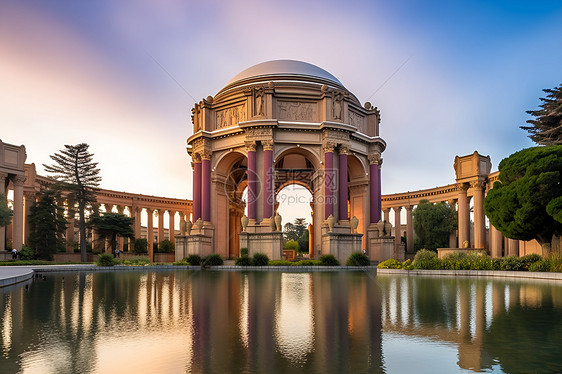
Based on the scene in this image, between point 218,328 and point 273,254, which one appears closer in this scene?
point 218,328

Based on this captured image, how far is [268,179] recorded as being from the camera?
120 ft

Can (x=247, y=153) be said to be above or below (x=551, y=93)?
below

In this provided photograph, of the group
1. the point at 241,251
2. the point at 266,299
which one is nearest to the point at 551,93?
the point at 241,251

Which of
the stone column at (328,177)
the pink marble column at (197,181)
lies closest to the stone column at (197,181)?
the pink marble column at (197,181)

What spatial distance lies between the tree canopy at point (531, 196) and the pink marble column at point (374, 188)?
15314 mm

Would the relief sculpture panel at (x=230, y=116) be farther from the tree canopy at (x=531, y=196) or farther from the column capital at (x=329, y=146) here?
the tree canopy at (x=531, y=196)

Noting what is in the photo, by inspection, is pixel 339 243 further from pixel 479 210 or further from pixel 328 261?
pixel 479 210

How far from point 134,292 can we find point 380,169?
34.2 metres

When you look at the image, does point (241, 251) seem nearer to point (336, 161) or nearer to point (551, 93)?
point (336, 161)

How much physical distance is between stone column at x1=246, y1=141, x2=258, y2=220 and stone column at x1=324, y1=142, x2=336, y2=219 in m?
5.59

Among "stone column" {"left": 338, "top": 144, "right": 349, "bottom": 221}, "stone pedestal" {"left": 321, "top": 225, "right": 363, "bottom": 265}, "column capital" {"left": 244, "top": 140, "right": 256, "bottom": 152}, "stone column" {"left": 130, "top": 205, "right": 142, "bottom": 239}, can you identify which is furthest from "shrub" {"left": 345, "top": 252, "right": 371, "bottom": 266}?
"stone column" {"left": 130, "top": 205, "right": 142, "bottom": 239}

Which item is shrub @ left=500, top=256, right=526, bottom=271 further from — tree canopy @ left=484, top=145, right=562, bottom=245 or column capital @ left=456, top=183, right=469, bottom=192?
column capital @ left=456, top=183, right=469, bottom=192

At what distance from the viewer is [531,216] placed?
24734 mm

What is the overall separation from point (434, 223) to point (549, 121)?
2222 centimetres
